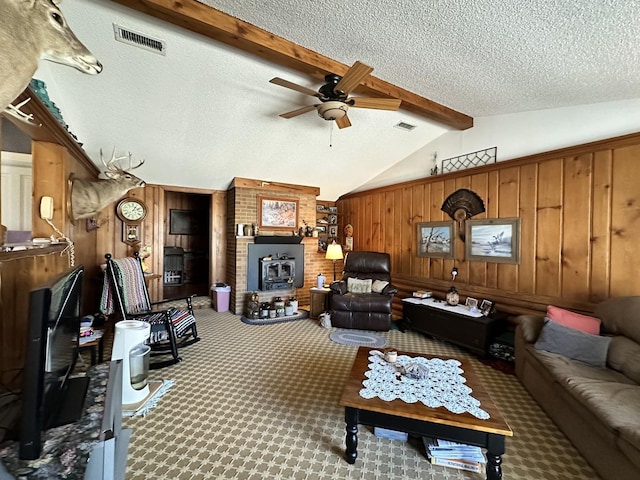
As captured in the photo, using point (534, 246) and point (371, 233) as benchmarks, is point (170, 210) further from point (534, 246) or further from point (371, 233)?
point (534, 246)

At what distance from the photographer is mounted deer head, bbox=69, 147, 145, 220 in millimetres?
3031

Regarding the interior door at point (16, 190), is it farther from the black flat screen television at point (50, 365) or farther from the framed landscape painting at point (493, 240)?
the framed landscape painting at point (493, 240)

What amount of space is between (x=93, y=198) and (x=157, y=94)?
142cm

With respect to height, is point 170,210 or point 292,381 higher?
point 170,210

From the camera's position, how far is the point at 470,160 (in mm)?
3977

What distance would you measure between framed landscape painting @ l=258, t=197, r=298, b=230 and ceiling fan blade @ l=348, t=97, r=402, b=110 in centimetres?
292

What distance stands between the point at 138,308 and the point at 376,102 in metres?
3.35

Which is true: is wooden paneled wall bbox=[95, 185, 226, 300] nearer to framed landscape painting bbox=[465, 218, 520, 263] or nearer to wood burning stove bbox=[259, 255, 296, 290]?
wood burning stove bbox=[259, 255, 296, 290]

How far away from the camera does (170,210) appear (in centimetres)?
645

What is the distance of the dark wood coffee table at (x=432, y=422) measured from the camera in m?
1.46

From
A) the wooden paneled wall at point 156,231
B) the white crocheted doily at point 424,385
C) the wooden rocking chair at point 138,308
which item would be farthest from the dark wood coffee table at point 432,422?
the wooden paneled wall at point 156,231

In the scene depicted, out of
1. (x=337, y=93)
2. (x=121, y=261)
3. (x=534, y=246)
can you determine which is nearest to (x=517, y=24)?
(x=337, y=93)

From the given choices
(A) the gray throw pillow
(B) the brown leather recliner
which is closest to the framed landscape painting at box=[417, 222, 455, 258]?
(B) the brown leather recliner

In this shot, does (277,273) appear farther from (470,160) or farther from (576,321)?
(576,321)
